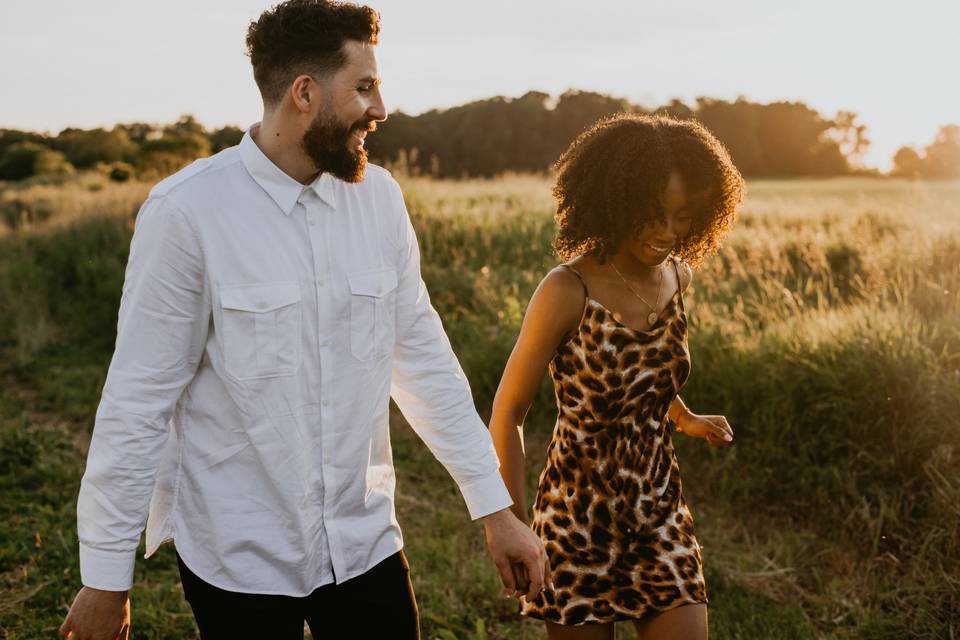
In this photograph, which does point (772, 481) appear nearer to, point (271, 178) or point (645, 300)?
point (645, 300)

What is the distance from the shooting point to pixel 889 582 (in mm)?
4219

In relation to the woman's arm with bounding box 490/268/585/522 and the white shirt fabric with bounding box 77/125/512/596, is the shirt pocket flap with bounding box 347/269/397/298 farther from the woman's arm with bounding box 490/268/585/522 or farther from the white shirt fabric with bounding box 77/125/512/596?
the woman's arm with bounding box 490/268/585/522

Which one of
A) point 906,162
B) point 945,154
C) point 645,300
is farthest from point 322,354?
point 906,162

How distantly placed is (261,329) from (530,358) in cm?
83

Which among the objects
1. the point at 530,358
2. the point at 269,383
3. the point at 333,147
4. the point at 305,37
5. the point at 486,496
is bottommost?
the point at 486,496

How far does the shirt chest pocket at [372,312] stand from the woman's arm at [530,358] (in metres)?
0.45

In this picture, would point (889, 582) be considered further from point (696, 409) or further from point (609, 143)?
point (609, 143)

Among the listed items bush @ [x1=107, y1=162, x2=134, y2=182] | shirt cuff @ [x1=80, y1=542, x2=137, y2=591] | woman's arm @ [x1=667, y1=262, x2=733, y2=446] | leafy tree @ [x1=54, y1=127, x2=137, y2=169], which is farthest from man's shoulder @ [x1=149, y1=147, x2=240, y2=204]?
leafy tree @ [x1=54, y1=127, x2=137, y2=169]

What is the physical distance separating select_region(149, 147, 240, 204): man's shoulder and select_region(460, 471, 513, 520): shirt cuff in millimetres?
979

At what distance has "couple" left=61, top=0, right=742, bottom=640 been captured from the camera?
196 cm

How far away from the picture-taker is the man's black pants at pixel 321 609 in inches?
81.7

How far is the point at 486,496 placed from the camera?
226 centimetres

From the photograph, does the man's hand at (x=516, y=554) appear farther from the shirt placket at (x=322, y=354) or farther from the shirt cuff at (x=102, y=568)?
the shirt cuff at (x=102, y=568)

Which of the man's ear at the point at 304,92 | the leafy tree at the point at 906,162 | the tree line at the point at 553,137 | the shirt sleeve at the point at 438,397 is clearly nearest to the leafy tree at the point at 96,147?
the tree line at the point at 553,137
